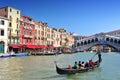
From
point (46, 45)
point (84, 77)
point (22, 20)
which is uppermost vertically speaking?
point (22, 20)

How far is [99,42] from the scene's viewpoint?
228ft

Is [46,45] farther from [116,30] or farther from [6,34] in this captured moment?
[116,30]

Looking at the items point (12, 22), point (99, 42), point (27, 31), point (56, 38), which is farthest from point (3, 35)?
point (99, 42)

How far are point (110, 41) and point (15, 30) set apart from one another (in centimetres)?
3493

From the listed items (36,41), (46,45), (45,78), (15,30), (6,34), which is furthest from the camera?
(46,45)

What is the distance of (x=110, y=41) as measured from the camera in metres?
68.7

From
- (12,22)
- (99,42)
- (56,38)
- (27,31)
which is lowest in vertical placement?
(99,42)

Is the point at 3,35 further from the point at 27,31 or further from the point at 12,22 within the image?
the point at 27,31

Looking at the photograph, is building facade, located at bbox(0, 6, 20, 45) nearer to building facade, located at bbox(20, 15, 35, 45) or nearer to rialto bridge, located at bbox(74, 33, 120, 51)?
building facade, located at bbox(20, 15, 35, 45)

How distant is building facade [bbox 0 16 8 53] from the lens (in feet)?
120

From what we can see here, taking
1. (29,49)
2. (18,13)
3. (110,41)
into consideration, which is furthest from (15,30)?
(110,41)

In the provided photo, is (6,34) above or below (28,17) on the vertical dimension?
below

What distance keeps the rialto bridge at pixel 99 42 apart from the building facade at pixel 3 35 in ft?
119

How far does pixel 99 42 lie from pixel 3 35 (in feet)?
123
